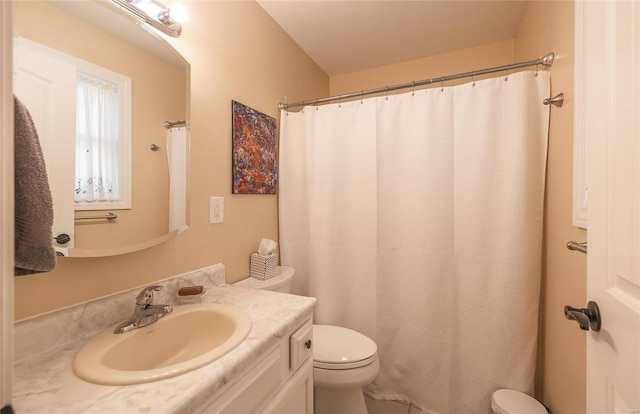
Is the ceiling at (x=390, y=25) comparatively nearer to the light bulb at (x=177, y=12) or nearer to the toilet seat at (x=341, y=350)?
the light bulb at (x=177, y=12)

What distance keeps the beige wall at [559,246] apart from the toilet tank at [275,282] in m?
1.28

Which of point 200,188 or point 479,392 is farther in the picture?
point 479,392

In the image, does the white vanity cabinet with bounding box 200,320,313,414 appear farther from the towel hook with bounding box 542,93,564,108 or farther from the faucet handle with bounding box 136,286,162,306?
the towel hook with bounding box 542,93,564,108

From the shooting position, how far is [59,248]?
30.9 inches

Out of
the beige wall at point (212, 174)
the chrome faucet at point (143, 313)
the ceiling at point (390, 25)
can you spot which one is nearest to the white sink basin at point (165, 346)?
the chrome faucet at point (143, 313)

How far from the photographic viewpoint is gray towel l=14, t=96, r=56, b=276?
21.2 inches

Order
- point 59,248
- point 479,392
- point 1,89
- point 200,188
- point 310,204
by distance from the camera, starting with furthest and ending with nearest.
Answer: point 310,204
point 479,392
point 200,188
point 59,248
point 1,89

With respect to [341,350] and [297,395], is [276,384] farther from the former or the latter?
[341,350]

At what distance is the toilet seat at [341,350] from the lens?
1314 millimetres

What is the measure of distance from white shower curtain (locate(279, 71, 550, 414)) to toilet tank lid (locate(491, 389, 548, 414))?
0.20ft

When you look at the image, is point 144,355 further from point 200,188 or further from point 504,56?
point 504,56

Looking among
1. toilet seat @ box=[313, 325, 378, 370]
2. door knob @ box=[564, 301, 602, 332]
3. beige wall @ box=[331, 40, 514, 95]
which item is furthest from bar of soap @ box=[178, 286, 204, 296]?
beige wall @ box=[331, 40, 514, 95]

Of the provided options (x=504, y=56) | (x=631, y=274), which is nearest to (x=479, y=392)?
(x=631, y=274)

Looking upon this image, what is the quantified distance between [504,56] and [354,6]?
1.28m
